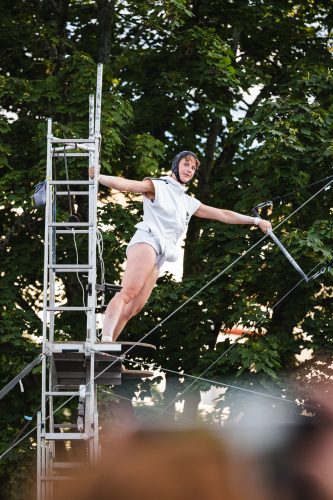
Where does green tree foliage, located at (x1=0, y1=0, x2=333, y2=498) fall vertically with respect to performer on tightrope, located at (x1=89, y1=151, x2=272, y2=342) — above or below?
above

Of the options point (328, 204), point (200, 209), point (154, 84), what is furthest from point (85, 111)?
point (200, 209)

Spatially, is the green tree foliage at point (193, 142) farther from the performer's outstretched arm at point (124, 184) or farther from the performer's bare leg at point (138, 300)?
the performer's outstretched arm at point (124, 184)

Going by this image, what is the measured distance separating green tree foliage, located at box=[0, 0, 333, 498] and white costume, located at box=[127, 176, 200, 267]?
459cm

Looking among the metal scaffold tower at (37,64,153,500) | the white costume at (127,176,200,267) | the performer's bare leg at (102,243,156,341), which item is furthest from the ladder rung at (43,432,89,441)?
the white costume at (127,176,200,267)

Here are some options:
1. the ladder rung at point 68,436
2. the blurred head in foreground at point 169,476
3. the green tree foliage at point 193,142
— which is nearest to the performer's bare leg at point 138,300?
the ladder rung at point 68,436

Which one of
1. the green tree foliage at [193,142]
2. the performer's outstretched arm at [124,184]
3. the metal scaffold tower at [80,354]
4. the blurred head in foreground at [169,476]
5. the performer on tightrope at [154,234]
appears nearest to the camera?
the blurred head in foreground at [169,476]

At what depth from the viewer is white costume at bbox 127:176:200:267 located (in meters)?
9.66

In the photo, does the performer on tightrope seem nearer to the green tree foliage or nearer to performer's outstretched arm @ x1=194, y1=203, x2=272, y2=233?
performer's outstretched arm @ x1=194, y1=203, x2=272, y2=233

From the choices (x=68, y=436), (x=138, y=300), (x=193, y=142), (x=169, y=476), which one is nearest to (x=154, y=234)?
(x=138, y=300)

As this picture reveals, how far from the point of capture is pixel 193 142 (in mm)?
17375

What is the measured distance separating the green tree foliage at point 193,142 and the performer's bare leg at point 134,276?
4741mm

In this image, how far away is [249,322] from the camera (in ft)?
48.2

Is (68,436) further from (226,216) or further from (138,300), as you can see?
(226,216)

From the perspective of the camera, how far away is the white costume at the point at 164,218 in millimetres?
9656
